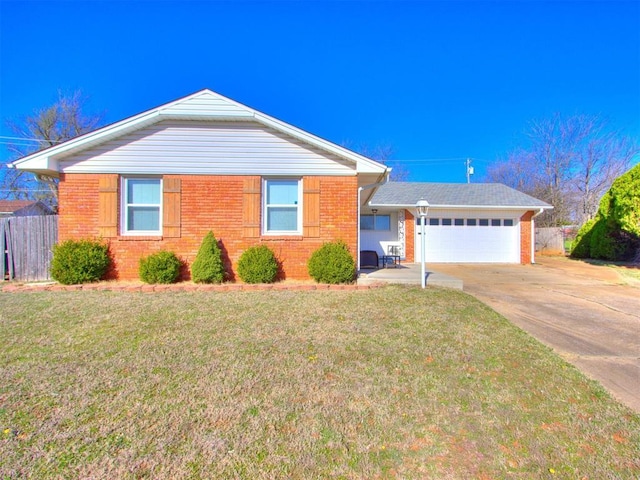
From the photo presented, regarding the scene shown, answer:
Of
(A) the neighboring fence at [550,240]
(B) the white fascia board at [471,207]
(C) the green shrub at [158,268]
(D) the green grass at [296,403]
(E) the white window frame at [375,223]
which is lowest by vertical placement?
(D) the green grass at [296,403]

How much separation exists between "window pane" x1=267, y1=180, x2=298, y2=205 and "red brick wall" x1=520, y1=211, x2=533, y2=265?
12027mm

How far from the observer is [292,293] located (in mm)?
6992

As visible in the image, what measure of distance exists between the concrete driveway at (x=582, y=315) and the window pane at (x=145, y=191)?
26.3 ft

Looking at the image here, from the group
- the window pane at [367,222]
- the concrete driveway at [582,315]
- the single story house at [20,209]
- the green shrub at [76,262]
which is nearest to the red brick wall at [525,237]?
the concrete driveway at [582,315]

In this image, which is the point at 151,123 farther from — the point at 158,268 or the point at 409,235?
the point at 409,235

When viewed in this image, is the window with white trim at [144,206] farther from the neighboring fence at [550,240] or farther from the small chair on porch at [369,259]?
the neighboring fence at [550,240]

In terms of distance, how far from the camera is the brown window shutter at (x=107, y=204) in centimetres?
789

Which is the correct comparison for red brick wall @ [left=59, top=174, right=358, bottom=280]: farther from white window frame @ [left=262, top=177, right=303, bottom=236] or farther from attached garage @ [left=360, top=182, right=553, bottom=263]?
attached garage @ [left=360, top=182, right=553, bottom=263]

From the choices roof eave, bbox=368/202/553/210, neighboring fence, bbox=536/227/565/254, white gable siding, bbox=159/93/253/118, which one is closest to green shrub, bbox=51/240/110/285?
white gable siding, bbox=159/93/253/118

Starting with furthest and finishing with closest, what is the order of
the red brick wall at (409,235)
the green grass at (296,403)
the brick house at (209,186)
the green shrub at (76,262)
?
the red brick wall at (409,235) → the brick house at (209,186) → the green shrub at (76,262) → the green grass at (296,403)

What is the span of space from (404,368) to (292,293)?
3.77 m

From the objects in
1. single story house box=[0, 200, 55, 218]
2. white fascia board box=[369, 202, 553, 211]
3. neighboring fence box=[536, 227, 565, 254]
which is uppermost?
single story house box=[0, 200, 55, 218]

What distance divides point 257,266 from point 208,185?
2.37 metres

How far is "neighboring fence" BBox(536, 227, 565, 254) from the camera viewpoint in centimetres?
2034
